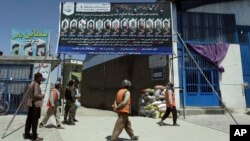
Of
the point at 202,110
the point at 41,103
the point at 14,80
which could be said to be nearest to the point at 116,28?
the point at 14,80

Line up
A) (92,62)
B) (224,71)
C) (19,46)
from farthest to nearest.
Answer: (92,62) < (224,71) < (19,46)

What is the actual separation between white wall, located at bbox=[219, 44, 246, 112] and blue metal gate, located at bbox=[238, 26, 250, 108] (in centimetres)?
35

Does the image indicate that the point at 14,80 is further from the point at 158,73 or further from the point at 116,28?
the point at 158,73

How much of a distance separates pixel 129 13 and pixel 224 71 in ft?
19.3

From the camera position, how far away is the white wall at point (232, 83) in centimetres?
1642

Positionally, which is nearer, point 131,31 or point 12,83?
point 12,83

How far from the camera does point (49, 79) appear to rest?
47.6 feet

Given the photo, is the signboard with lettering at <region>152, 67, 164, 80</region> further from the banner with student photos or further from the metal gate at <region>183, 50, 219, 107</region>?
the banner with student photos

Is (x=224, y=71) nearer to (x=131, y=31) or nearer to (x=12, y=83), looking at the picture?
(x=131, y=31)

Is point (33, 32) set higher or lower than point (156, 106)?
higher

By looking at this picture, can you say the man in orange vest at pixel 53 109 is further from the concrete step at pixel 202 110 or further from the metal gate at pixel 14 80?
the concrete step at pixel 202 110

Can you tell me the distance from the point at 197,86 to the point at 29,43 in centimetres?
884

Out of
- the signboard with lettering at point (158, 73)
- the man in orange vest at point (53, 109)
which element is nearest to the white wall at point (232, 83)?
the signboard with lettering at point (158, 73)

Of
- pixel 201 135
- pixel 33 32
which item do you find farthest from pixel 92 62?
pixel 201 135
